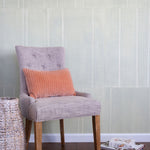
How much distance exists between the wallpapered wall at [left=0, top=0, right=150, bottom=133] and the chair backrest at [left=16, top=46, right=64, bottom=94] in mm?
216

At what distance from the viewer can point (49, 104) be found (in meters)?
2.09

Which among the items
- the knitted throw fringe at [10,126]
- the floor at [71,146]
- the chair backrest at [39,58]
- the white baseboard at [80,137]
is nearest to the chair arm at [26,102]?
the knitted throw fringe at [10,126]

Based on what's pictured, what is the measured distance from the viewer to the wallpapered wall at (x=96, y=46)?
293 centimetres

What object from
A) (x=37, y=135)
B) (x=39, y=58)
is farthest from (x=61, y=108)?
(x=39, y=58)

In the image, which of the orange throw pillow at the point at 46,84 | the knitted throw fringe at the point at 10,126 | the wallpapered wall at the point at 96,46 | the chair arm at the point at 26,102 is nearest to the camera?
the knitted throw fringe at the point at 10,126

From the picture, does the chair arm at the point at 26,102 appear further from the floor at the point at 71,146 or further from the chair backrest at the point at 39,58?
the floor at the point at 71,146

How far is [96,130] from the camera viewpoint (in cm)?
233

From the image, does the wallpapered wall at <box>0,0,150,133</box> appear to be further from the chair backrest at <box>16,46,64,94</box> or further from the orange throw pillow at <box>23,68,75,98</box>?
the orange throw pillow at <box>23,68,75,98</box>

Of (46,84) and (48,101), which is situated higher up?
(46,84)

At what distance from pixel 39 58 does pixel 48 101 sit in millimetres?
669

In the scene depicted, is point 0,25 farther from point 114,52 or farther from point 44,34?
point 114,52

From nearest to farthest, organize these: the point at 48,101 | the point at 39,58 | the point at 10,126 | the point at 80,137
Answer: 1. the point at 10,126
2. the point at 48,101
3. the point at 39,58
4. the point at 80,137

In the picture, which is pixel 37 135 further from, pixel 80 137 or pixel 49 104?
pixel 80 137

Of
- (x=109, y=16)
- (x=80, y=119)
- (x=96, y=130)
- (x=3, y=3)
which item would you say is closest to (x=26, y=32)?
(x=3, y=3)
